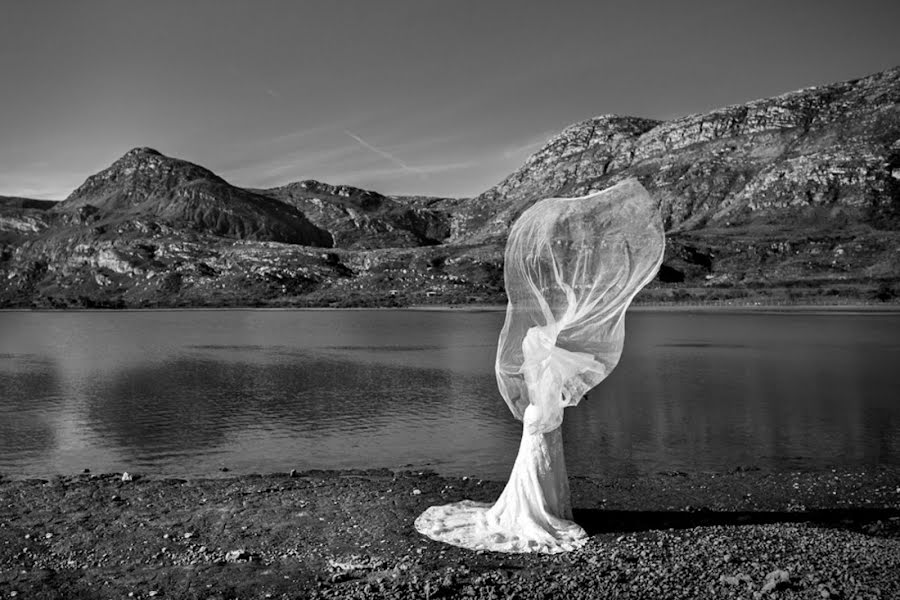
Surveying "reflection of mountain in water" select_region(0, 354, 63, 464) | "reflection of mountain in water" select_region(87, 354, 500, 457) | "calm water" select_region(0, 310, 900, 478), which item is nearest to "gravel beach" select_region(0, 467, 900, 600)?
"calm water" select_region(0, 310, 900, 478)

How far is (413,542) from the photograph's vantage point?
12898mm

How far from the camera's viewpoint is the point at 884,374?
46.4 metres

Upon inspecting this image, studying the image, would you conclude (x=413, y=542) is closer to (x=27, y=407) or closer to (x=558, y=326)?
(x=558, y=326)

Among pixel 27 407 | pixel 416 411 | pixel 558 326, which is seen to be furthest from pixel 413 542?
pixel 27 407

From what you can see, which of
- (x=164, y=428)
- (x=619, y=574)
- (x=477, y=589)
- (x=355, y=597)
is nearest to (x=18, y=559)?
(x=355, y=597)

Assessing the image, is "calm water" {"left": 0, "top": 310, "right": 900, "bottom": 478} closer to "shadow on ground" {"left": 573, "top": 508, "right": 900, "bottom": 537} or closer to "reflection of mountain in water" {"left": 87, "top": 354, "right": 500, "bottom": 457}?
"reflection of mountain in water" {"left": 87, "top": 354, "right": 500, "bottom": 457}

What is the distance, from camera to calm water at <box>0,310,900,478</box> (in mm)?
24047

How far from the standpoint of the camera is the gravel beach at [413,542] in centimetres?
1041

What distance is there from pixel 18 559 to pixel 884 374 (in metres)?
48.9

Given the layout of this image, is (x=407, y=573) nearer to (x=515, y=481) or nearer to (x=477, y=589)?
(x=477, y=589)

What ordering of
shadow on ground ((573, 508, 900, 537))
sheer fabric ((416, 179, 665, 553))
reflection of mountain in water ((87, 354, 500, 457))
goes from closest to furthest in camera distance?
1. sheer fabric ((416, 179, 665, 553))
2. shadow on ground ((573, 508, 900, 537))
3. reflection of mountain in water ((87, 354, 500, 457))

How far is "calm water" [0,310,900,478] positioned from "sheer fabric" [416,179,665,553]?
27.9 feet

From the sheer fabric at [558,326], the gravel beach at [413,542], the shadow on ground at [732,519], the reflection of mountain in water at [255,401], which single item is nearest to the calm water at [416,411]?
the reflection of mountain in water at [255,401]

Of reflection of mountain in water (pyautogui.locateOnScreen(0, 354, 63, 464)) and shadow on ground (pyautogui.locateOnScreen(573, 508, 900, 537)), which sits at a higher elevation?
shadow on ground (pyautogui.locateOnScreen(573, 508, 900, 537))
